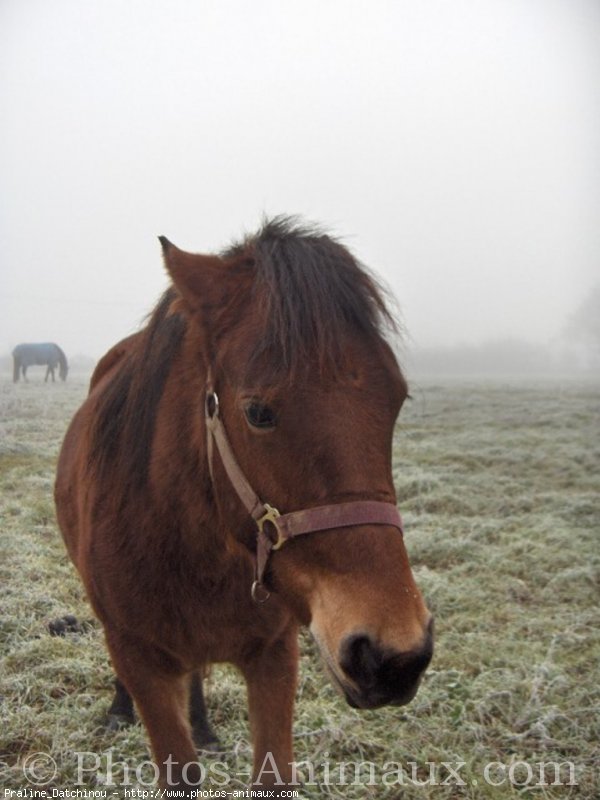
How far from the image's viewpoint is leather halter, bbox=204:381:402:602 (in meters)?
1.44

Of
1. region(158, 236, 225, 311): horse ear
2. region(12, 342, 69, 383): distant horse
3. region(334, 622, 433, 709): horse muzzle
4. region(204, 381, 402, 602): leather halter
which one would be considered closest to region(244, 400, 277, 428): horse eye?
region(204, 381, 402, 602): leather halter

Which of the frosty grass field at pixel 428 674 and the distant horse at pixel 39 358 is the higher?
the distant horse at pixel 39 358

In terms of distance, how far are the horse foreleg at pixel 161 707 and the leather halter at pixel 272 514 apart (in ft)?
2.56

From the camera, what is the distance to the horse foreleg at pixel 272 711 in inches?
87.9

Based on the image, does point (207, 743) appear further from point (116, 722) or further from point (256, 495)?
point (256, 495)

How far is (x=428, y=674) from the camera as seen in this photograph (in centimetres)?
375

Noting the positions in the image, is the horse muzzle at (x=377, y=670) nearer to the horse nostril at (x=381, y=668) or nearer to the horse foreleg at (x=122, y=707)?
the horse nostril at (x=381, y=668)

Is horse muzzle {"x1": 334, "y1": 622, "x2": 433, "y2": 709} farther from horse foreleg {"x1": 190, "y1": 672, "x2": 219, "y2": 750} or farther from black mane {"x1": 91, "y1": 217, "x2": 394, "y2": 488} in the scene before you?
horse foreleg {"x1": 190, "y1": 672, "x2": 219, "y2": 750}

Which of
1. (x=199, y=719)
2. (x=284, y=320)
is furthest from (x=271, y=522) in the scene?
(x=199, y=719)

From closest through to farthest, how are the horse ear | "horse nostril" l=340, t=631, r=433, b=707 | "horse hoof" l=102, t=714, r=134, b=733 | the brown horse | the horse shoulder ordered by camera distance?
"horse nostril" l=340, t=631, r=433, b=707 < the brown horse < the horse ear < "horse hoof" l=102, t=714, r=134, b=733 < the horse shoulder

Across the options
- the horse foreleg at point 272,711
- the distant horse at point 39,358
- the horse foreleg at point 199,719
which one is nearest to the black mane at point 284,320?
the horse foreleg at point 272,711

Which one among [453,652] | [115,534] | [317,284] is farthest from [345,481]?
[453,652]

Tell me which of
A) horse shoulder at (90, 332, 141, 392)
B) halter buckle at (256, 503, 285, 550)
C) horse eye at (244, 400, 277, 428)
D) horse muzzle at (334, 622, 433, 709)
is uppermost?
horse shoulder at (90, 332, 141, 392)

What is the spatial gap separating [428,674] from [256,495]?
8.91 feet
